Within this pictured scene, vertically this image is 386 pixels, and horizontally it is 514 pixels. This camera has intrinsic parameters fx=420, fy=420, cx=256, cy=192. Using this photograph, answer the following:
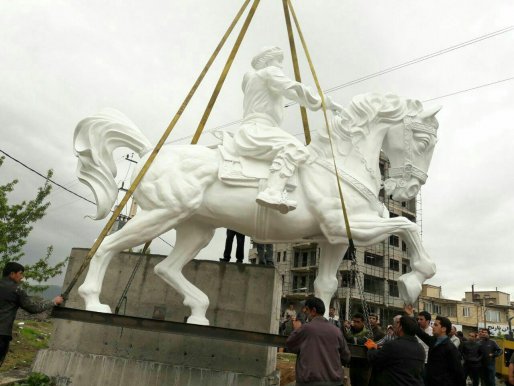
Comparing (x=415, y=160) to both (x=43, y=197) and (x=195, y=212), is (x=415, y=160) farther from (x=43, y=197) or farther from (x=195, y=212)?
(x=43, y=197)

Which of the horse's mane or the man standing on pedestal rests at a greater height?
the horse's mane

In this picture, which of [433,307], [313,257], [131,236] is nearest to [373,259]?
[313,257]

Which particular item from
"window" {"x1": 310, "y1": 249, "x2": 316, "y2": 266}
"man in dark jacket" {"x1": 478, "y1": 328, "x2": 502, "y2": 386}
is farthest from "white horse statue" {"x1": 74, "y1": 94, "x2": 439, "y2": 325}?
"window" {"x1": 310, "y1": 249, "x2": 316, "y2": 266}

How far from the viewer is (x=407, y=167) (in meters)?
4.98

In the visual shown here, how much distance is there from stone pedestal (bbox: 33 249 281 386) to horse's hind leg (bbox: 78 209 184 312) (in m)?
0.96

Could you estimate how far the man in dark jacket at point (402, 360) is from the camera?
11.0 feet

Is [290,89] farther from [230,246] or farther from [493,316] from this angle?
[493,316]

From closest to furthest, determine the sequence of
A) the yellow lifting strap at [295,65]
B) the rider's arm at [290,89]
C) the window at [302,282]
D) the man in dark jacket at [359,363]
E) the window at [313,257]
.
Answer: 1. the man in dark jacket at [359,363]
2. the rider's arm at [290,89]
3. the yellow lifting strap at [295,65]
4. the window at [302,282]
5. the window at [313,257]

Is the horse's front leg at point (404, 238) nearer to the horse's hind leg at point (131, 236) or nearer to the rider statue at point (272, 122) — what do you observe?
the rider statue at point (272, 122)

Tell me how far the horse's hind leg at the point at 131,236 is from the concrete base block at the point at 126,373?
0.97m

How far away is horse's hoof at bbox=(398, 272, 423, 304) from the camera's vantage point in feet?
14.4

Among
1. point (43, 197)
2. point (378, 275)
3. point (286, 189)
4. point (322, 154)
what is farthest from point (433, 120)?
point (378, 275)

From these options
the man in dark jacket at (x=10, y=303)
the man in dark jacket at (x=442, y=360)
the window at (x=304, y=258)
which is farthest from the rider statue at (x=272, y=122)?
the window at (x=304, y=258)

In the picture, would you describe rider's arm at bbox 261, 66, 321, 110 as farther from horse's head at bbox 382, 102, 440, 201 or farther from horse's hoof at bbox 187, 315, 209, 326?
horse's hoof at bbox 187, 315, 209, 326
